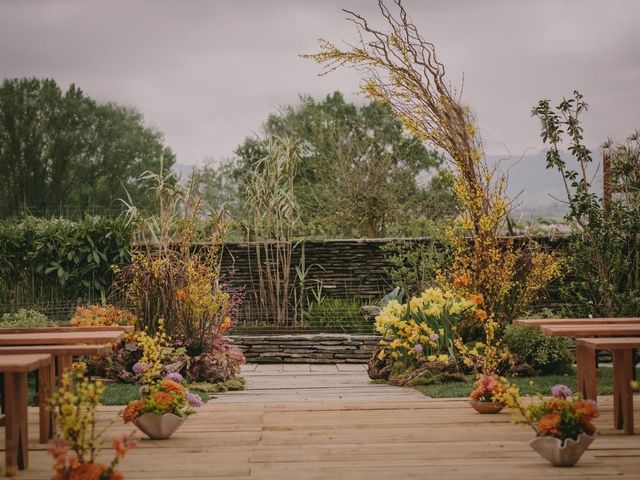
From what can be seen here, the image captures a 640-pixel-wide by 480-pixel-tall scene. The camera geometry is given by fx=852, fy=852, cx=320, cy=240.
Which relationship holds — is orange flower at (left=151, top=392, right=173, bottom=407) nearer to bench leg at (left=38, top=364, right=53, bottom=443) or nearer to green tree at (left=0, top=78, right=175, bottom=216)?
bench leg at (left=38, top=364, right=53, bottom=443)

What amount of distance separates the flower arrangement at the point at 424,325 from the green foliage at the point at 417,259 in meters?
2.02

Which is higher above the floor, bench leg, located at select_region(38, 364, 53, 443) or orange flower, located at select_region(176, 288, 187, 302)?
orange flower, located at select_region(176, 288, 187, 302)

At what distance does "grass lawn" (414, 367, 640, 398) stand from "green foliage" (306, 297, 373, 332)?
2645mm

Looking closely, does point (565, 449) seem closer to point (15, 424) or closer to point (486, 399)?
point (486, 399)

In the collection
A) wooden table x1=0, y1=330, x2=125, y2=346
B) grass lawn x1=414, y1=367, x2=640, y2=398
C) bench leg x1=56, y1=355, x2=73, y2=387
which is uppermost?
wooden table x1=0, y1=330, x2=125, y2=346

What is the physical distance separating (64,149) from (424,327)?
3134 centimetres

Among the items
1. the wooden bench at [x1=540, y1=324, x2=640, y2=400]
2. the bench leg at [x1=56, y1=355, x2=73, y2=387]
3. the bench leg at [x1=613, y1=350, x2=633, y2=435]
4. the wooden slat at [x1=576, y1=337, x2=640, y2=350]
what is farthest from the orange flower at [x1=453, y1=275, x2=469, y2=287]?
the bench leg at [x1=56, y1=355, x2=73, y2=387]

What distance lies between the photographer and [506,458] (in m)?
4.03

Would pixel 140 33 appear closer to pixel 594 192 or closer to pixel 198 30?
pixel 198 30

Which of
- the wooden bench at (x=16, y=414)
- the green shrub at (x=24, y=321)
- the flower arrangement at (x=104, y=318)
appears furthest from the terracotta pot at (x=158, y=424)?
the green shrub at (x=24, y=321)

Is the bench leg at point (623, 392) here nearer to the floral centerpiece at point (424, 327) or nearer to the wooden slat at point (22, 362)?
the floral centerpiece at point (424, 327)

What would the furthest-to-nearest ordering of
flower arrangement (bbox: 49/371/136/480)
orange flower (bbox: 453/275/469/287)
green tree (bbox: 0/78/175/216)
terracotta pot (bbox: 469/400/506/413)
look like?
green tree (bbox: 0/78/175/216) → orange flower (bbox: 453/275/469/287) → terracotta pot (bbox: 469/400/506/413) → flower arrangement (bbox: 49/371/136/480)

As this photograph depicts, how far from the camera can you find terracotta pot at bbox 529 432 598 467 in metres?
3.81

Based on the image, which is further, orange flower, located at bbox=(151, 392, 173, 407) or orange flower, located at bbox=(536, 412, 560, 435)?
orange flower, located at bbox=(151, 392, 173, 407)
